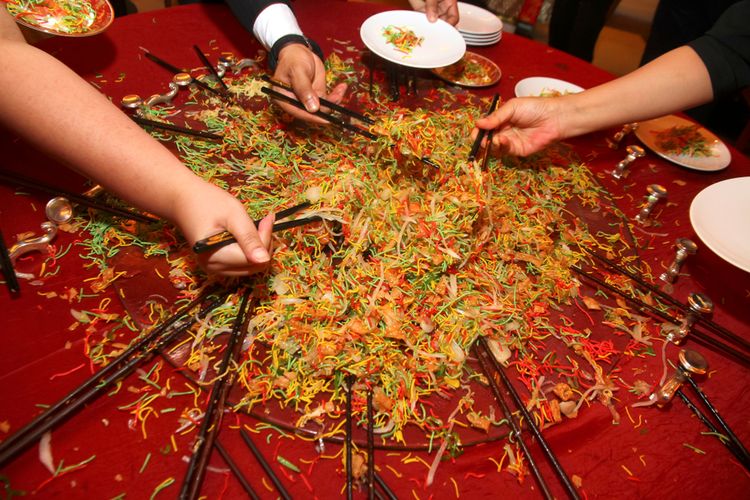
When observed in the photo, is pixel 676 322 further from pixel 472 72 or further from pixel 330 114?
pixel 472 72

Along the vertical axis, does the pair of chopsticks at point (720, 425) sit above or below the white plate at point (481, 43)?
below

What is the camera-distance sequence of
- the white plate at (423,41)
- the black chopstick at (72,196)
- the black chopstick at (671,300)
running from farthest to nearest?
the white plate at (423,41) < the black chopstick at (671,300) < the black chopstick at (72,196)

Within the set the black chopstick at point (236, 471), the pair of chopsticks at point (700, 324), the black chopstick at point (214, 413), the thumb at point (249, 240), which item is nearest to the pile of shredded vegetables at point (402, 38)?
the pair of chopsticks at point (700, 324)

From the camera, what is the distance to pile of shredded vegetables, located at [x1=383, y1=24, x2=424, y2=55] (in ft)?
9.00

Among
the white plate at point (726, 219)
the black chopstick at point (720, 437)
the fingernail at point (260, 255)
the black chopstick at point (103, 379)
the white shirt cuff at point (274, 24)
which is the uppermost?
the white shirt cuff at point (274, 24)

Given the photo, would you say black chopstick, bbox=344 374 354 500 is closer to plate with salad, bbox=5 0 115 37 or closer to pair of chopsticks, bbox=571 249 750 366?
pair of chopsticks, bbox=571 249 750 366

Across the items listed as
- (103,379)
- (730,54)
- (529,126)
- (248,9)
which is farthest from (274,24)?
(730,54)

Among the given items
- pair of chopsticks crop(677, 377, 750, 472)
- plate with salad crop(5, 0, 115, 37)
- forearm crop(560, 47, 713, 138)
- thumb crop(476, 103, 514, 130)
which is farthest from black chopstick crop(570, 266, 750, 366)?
plate with salad crop(5, 0, 115, 37)

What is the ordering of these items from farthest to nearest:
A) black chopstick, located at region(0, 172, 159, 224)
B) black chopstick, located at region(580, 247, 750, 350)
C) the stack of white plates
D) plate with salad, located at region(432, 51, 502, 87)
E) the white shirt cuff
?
the stack of white plates < plate with salad, located at region(432, 51, 502, 87) < the white shirt cuff < black chopstick, located at region(580, 247, 750, 350) < black chopstick, located at region(0, 172, 159, 224)

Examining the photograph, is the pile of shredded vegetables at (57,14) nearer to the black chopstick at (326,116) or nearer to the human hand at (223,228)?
the black chopstick at (326,116)

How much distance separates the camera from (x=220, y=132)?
2256 millimetres

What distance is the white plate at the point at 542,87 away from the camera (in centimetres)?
279

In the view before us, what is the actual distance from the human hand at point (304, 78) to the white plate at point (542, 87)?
1247 mm

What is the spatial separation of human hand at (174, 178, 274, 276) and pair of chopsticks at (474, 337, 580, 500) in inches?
34.1
